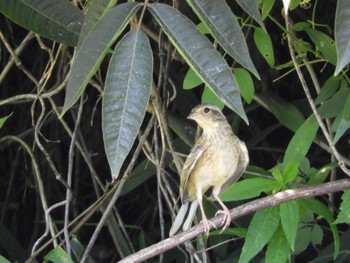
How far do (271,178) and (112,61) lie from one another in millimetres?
1280

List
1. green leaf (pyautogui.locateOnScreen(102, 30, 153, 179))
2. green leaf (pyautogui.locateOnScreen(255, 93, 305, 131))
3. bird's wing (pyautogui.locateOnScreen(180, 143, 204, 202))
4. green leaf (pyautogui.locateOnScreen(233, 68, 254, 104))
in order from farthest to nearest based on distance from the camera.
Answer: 1. green leaf (pyautogui.locateOnScreen(255, 93, 305, 131))
2. bird's wing (pyautogui.locateOnScreen(180, 143, 204, 202))
3. green leaf (pyautogui.locateOnScreen(233, 68, 254, 104))
4. green leaf (pyautogui.locateOnScreen(102, 30, 153, 179))

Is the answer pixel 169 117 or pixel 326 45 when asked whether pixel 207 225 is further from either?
pixel 169 117

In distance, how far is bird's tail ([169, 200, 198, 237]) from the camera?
3.66m

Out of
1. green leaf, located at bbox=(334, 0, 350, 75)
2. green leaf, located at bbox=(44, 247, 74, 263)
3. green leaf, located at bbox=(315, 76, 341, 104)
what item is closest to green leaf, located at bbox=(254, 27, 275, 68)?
green leaf, located at bbox=(315, 76, 341, 104)

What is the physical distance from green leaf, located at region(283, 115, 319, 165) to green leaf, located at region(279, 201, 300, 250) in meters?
0.29

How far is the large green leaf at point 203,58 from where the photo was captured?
2178 mm

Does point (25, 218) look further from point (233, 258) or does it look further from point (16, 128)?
point (233, 258)

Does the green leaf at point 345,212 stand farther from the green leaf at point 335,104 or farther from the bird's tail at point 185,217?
the bird's tail at point 185,217

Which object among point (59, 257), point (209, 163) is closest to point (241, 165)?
point (209, 163)

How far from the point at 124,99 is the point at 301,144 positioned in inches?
55.5

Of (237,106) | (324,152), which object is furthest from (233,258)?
(237,106)

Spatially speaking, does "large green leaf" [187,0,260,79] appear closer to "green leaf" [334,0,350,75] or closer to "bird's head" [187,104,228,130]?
"green leaf" [334,0,350,75]

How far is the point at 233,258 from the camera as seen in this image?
4.15m

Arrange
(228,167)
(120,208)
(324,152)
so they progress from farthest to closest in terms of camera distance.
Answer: (120,208) < (324,152) < (228,167)
